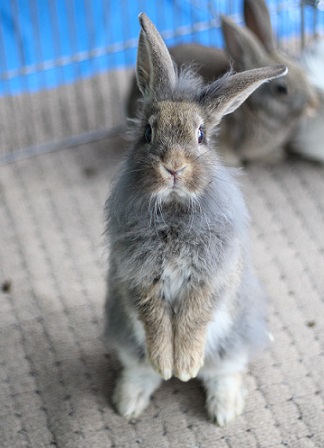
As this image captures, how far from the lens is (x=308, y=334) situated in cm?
146

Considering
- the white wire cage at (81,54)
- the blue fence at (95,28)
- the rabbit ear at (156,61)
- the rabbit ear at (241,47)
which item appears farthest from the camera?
the blue fence at (95,28)

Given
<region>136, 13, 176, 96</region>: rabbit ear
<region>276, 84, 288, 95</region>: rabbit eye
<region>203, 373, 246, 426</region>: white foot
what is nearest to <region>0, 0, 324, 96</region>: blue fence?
<region>276, 84, 288, 95</region>: rabbit eye

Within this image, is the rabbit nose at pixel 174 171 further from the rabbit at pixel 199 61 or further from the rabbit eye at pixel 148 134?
the rabbit at pixel 199 61

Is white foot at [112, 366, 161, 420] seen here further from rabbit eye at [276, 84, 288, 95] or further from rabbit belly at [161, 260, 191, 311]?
rabbit eye at [276, 84, 288, 95]

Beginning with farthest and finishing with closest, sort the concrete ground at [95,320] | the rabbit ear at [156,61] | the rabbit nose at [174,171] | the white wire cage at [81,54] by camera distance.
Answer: the white wire cage at [81,54], the concrete ground at [95,320], the rabbit ear at [156,61], the rabbit nose at [174,171]

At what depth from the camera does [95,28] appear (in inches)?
101

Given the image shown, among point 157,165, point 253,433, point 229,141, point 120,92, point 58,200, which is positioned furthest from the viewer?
point 120,92

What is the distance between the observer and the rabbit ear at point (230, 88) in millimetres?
1079

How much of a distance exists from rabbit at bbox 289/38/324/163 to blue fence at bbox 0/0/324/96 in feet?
0.95

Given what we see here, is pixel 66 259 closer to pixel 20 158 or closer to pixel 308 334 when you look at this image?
pixel 20 158

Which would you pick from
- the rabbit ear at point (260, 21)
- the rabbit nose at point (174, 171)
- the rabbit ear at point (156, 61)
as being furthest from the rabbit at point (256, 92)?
the rabbit nose at point (174, 171)

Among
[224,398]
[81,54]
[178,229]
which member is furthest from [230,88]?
[81,54]

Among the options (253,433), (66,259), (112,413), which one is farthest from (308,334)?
(66,259)

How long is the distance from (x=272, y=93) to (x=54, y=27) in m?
0.83
